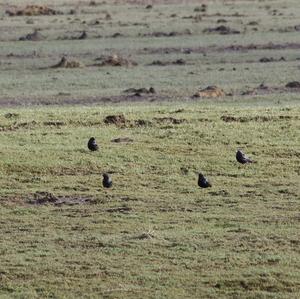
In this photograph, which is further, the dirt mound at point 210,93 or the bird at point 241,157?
the dirt mound at point 210,93

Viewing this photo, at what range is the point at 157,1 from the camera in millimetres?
59062

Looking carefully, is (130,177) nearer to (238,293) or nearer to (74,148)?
(74,148)

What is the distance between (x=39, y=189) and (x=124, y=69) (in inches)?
590

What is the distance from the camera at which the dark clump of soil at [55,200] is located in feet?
39.2

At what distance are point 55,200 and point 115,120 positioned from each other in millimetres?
4170

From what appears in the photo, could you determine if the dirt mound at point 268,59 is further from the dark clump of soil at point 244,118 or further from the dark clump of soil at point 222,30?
the dark clump of soil at point 244,118

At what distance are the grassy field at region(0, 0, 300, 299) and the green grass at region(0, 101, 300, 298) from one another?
0.05 ft

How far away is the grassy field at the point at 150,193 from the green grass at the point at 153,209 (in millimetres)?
17

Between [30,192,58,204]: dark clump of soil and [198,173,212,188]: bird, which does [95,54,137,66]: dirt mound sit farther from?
[30,192,58,204]: dark clump of soil

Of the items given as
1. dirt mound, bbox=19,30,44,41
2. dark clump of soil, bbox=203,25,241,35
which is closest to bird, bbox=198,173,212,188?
dirt mound, bbox=19,30,44,41

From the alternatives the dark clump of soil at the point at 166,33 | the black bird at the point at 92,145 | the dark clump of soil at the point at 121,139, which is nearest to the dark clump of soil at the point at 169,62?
the dark clump of soil at the point at 166,33

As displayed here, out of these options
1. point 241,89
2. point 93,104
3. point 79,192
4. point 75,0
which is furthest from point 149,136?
point 75,0

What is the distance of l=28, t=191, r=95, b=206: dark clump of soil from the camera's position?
1194 centimetres

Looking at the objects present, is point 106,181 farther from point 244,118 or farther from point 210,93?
point 210,93
